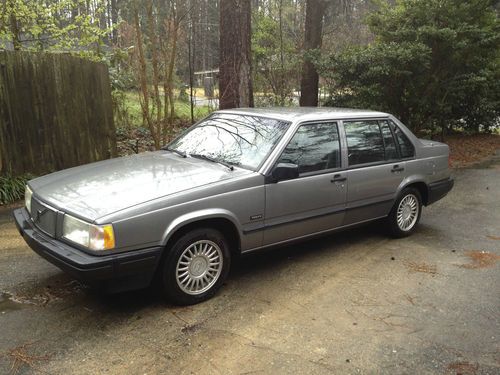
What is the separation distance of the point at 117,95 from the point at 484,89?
10063 mm

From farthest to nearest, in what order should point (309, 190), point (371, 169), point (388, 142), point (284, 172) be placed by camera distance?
point (388, 142) < point (371, 169) < point (309, 190) < point (284, 172)

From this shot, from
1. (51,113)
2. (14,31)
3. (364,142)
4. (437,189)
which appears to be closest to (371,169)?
(364,142)

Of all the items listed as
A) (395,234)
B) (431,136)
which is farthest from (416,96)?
(395,234)

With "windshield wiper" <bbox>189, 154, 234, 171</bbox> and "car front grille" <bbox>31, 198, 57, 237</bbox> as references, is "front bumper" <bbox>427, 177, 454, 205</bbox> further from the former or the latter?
"car front grille" <bbox>31, 198, 57, 237</bbox>

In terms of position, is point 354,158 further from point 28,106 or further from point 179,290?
point 28,106

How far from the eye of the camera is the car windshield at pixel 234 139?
14.5 ft

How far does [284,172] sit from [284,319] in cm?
128

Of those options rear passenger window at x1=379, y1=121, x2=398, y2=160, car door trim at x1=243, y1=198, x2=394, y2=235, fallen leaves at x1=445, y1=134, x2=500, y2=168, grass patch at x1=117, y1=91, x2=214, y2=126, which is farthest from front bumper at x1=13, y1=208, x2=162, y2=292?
fallen leaves at x1=445, y1=134, x2=500, y2=168

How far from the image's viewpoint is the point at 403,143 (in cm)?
562

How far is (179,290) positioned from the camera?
3.77m

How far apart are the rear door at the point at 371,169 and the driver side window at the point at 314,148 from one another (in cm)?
21

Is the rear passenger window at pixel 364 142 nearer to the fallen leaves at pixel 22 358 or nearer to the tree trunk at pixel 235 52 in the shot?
the fallen leaves at pixel 22 358

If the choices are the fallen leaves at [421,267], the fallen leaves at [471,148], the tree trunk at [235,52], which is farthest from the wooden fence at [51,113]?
the fallen leaves at [471,148]

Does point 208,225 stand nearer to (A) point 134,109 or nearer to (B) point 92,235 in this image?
(B) point 92,235
